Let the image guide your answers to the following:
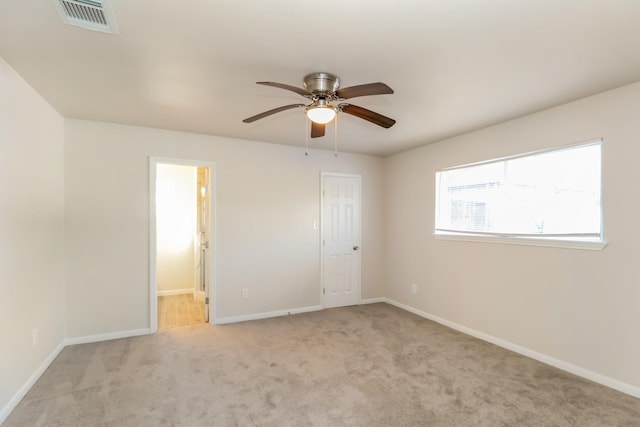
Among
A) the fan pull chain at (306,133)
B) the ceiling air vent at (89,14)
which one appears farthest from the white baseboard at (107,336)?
the ceiling air vent at (89,14)

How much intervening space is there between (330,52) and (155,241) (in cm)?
302

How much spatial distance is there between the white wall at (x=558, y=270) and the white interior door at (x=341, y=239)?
1064mm

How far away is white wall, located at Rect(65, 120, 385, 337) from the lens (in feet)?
11.3

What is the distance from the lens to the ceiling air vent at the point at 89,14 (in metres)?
1.53

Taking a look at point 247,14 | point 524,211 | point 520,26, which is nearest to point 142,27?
point 247,14

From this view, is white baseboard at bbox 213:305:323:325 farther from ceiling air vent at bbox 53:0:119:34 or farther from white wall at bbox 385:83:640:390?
ceiling air vent at bbox 53:0:119:34

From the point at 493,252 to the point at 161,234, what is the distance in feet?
17.6

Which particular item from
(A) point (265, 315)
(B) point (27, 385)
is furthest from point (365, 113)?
(B) point (27, 385)

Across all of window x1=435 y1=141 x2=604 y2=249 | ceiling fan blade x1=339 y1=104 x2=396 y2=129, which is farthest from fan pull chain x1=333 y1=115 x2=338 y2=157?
window x1=435 y1=141 x2=604 y2=249

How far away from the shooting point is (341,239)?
4.95 metres

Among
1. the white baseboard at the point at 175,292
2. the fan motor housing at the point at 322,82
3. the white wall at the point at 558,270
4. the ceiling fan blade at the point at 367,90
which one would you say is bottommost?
the white baseboard at the point at 175,292

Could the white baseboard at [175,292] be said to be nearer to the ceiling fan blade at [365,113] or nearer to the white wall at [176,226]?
the white wall at [176,226]

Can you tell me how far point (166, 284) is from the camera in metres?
5.78

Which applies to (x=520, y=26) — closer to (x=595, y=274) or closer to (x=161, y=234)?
(x=595, y=274)
